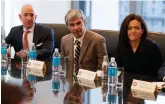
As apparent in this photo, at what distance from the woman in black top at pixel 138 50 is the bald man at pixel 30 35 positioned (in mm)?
984

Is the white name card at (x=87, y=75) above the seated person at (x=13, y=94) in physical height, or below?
below

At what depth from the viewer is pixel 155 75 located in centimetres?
262

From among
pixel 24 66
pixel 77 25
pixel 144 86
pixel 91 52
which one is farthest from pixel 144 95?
pixel 24 66

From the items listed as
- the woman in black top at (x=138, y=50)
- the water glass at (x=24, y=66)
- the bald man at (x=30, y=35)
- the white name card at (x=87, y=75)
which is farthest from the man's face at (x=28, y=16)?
the white name card at (x=87, y=75)

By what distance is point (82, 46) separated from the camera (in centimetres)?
284

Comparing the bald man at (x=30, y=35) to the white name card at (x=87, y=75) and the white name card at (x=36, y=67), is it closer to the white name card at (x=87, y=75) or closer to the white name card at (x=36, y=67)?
the white name card at (x=36, y=67)

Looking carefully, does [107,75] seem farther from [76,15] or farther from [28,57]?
[28,57]

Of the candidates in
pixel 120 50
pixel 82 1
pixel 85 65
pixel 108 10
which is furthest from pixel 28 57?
pixel 82 1

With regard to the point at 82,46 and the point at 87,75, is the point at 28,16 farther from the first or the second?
the point at 87,75

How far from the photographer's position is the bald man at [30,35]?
342cm

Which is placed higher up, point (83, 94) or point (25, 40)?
point (25, 40)

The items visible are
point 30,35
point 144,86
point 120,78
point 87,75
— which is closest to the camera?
point 144,86

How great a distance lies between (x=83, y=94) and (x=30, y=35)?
5.89ft

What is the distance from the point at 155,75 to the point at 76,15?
0.90 m
